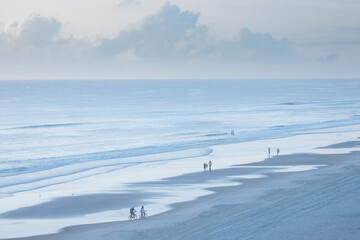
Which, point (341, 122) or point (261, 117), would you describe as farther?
point (261, 117)

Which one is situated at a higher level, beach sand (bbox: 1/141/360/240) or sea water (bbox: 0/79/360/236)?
sea water (bbox: 0/79/360/236)

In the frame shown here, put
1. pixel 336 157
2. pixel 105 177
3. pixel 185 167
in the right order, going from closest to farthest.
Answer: pixel 105 177
pixel 185 167
pixel 336 157

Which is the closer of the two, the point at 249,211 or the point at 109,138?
the point at 249,211

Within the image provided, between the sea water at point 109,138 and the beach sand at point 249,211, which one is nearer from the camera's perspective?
the beach sand at point 249,211

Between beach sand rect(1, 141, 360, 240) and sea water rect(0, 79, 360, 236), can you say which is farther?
sea water rect(0, 79, 360, 236)

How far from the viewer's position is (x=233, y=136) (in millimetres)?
64938

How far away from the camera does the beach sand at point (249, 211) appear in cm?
2133

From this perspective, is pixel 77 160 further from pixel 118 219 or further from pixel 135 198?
pixel 118 219

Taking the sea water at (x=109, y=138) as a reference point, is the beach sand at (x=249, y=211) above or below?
below

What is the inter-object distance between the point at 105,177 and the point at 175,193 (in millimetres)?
8263

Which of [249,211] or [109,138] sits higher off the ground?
[109,138]

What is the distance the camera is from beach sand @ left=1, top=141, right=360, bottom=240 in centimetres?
2133

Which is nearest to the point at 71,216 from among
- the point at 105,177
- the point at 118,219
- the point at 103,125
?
the point at 118,219

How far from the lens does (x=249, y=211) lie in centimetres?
2492
